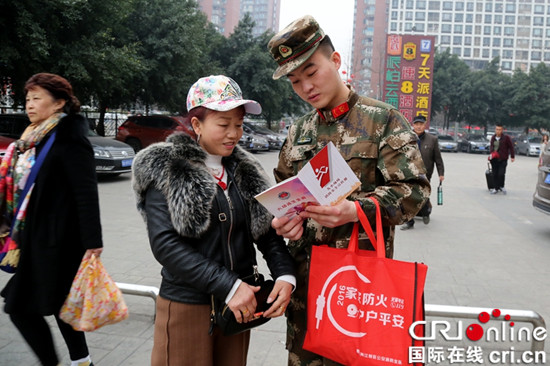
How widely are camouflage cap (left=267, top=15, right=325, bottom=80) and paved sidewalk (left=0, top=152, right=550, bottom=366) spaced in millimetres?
1981

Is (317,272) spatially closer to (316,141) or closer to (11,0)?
(316,141)

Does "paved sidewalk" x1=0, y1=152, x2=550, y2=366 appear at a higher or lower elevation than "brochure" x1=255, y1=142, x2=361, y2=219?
lower

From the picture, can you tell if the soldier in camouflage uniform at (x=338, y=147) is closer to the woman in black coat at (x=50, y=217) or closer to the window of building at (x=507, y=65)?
the woman in black coat at (x=50, y=217)

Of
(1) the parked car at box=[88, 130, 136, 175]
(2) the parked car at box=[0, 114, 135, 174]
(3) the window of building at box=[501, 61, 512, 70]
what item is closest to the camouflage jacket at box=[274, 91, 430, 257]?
(2) the parked car at box=[0, 114, 135, 174]

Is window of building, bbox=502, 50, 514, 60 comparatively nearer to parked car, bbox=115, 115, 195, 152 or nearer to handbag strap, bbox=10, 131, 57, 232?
parked car, bbox=115, 115, 195, 152

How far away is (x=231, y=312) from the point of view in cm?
158

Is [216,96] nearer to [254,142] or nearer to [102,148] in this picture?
[102,148]

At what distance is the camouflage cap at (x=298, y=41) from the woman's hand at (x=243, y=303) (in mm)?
763

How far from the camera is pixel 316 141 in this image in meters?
1.87

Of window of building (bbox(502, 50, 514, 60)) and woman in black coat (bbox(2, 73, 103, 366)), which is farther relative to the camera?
window of building (bbox(502, 50, 514, 60))

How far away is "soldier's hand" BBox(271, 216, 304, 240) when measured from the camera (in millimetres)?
1598

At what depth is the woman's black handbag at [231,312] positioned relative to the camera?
62.9 inches

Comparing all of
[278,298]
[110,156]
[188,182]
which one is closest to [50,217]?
[188,182]

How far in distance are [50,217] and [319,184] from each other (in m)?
1.58
